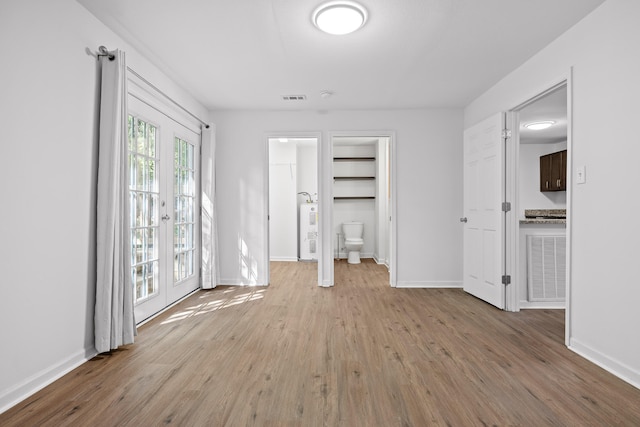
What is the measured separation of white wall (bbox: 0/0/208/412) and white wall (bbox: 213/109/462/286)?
2.23m

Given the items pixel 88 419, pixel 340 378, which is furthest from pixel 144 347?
pixel 340 378

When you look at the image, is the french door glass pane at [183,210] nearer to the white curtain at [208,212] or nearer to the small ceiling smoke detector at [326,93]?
the white curtain at [208,212]

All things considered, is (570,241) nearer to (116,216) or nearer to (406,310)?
(406,310)

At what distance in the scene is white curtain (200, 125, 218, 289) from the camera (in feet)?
13.9

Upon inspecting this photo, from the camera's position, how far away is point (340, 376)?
202 centimetres

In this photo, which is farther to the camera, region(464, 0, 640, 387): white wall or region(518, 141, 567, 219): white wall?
region(518, 141, 567, 219): white wall

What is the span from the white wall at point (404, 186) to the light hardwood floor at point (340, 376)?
1.19 metres

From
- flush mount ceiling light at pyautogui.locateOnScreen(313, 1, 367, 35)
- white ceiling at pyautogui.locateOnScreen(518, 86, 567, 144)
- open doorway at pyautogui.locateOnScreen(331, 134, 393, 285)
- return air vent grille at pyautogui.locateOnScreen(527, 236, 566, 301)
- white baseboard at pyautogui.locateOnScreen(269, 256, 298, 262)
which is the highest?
white ceiling at pyautogui.locateOnScreen(518, 86, 567, 144)

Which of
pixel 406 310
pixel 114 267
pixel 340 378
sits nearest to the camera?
pixel 340 378

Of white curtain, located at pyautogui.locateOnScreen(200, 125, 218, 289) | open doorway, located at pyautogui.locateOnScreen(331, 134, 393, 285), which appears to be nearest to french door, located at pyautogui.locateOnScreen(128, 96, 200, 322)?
white curtain, located at pyautogui.locateOnScreen(200, 125, 218, 289)

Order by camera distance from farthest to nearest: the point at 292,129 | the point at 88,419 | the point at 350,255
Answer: the point at 350,255
the point at 292,129
the point at 88,419

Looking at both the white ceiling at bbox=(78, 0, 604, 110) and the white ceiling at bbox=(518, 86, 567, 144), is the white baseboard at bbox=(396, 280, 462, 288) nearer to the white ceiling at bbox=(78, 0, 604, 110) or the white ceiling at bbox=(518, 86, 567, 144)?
the white ceiling at bbox=(518, 86, 567, 144)

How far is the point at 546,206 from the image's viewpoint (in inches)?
261

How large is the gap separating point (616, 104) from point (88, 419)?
11.6ft
